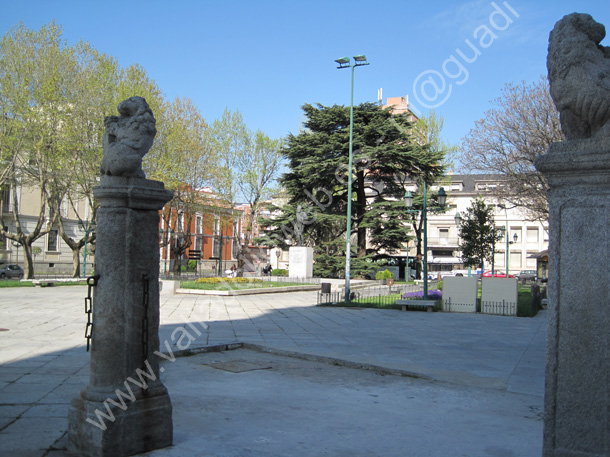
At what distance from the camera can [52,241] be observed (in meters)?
43.6

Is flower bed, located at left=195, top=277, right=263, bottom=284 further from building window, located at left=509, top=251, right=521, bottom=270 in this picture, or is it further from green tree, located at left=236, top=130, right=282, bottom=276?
building window, located at left=509, top=251, right=521, bottom=270

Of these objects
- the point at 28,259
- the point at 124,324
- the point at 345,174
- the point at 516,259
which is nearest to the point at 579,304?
the point at 124,324

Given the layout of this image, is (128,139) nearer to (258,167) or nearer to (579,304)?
(579,304)

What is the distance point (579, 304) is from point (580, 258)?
28 centimetres

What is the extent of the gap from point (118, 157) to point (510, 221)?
206ft

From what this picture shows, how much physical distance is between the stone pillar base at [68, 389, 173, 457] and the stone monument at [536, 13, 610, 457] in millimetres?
2932

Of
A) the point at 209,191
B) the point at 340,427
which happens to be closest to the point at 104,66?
the point at 209,191

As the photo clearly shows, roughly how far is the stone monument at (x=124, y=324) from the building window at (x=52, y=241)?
141 ft

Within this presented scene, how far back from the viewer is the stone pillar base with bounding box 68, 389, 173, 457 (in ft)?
13.3

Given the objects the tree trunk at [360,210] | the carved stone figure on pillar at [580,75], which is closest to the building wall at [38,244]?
the tree trunk at [360,210]

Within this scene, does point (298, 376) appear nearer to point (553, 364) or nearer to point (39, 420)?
point (39, 420)

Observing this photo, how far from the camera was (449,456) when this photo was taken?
171 inches

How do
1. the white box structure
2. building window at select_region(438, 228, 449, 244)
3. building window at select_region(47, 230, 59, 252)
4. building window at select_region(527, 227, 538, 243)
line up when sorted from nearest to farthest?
1. the white box structure
2. building window at select_region(47, 230, 59, 252)
3. building window at select_region(527, 227, 538, 243)
4. building window at select_region(438, 228, 449, 244)

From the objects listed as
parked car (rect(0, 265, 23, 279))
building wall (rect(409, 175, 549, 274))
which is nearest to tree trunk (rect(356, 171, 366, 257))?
building wall (rect(409, 175, 549, 274))
